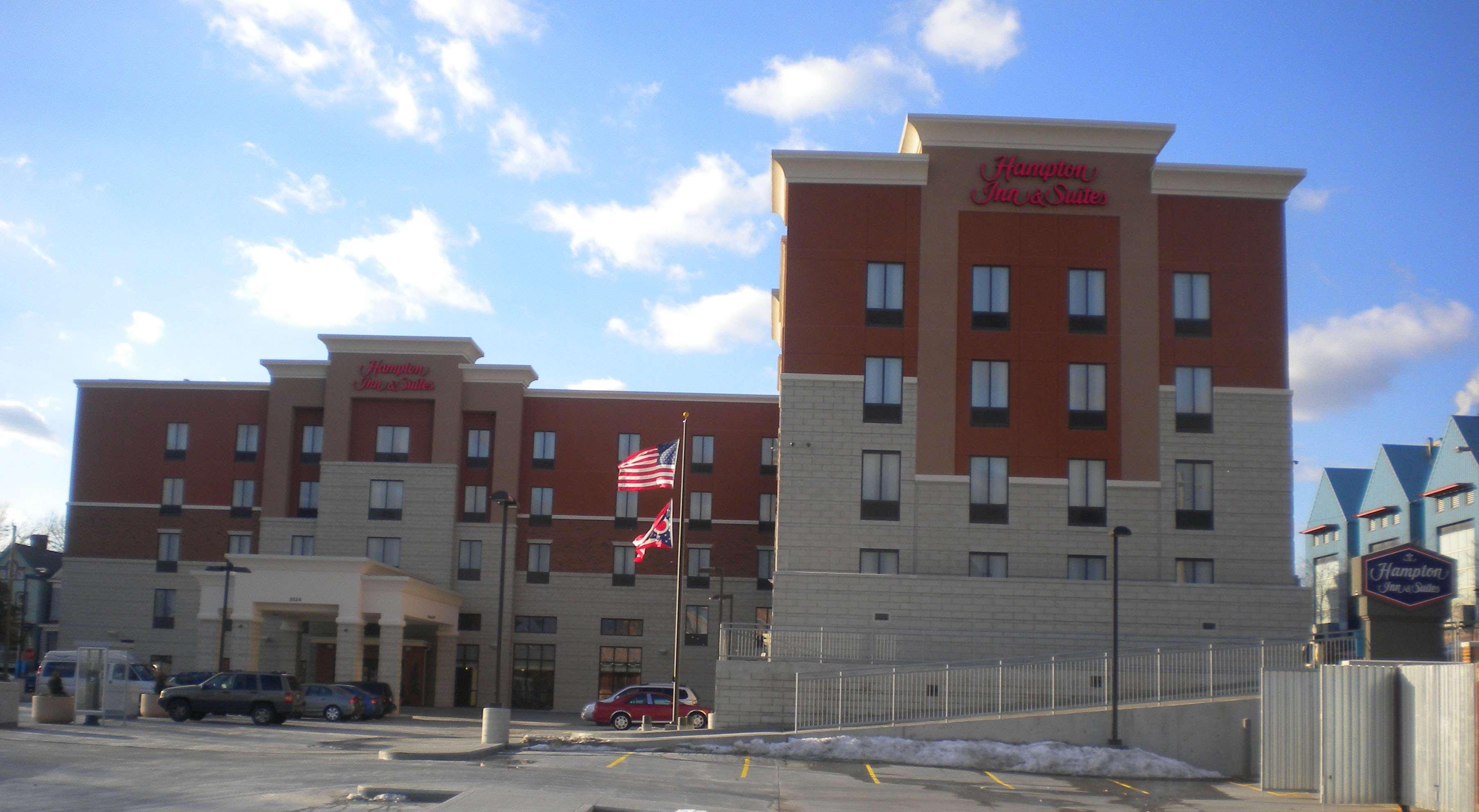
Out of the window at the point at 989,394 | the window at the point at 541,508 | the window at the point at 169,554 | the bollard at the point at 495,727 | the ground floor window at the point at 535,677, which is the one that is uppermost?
the window at the point at 989,394

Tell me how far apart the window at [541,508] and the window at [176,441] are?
1826 centimetres

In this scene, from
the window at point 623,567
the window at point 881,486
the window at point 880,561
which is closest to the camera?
the window at point 880,561

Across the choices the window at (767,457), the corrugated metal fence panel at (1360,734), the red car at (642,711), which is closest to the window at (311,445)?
the window at (767,457)

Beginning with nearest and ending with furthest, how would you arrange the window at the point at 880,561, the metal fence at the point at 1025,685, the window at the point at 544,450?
the metal fence at the point at 1025,685
the window at the point at 880,561
the window at the point at 544,450

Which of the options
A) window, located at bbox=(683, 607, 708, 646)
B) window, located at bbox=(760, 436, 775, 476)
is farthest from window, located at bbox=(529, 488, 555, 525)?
window, located at bbox=(760, 436, 775, 476)

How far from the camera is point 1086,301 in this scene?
43031 millimetres

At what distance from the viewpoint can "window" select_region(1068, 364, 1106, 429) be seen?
42.6 meters

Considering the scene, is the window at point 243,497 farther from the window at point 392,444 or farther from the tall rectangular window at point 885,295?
the tall rectangular window at point 885,295

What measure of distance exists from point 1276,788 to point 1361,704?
404cm

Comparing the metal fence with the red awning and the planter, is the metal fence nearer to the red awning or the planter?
the planter

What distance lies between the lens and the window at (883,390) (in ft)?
139

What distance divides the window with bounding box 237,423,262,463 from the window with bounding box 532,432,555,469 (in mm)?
14350

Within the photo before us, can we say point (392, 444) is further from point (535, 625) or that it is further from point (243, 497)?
point (535, 625)

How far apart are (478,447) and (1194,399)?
3419 centimetres
